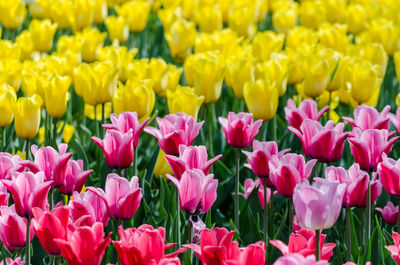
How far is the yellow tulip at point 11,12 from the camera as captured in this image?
562 cm

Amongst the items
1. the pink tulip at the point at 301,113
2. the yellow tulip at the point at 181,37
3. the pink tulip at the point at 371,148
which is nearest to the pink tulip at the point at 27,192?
the pink tulip at the point at 371,148

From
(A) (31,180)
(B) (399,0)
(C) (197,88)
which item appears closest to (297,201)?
(A) (31,180)

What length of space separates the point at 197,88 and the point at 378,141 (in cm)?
150

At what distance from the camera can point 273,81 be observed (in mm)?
4082

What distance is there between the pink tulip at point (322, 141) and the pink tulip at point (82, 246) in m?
1.03

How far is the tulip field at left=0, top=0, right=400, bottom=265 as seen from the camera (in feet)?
7.09

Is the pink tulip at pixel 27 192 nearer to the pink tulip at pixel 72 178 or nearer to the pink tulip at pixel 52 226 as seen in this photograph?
the pink tulip at pixel 52 226

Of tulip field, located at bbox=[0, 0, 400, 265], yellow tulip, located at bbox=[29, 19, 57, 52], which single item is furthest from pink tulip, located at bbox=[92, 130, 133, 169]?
yellow tulip, located at bbox=[29, 19, 57, 52]

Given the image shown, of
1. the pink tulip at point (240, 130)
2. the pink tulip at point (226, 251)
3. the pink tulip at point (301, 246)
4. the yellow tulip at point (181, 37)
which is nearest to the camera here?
the pink tulip at point (226, 251)

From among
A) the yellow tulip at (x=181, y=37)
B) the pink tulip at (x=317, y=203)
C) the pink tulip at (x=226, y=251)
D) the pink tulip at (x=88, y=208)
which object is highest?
the pink tulip at (x=317, y=203)

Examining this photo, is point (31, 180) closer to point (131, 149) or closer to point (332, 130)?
point (131, 149)

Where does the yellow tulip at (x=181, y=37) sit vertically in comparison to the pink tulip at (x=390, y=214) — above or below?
above

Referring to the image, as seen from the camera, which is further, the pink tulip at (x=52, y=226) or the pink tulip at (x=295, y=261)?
the pink tulip at (x=52, y=226)

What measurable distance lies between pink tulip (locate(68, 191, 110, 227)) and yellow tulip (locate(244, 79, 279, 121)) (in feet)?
4.72
